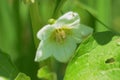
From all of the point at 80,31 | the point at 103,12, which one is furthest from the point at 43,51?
the point at 103,12

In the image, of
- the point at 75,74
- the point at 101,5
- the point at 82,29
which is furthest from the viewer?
the point at 101,5

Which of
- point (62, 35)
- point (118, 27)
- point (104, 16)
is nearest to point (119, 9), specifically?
point (118, 27)

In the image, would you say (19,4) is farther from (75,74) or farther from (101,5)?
(75,74)

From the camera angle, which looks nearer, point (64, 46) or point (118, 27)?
point (64, 46)

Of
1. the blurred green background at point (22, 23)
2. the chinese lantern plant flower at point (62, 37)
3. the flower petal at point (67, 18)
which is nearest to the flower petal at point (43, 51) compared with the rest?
the chinese lantern plant flower at point (62, 37)

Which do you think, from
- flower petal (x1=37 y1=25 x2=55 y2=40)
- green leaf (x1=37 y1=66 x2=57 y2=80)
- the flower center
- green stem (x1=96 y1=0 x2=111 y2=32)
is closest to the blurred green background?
green stem (x1=96 y1=0 x2=111 y2=32)

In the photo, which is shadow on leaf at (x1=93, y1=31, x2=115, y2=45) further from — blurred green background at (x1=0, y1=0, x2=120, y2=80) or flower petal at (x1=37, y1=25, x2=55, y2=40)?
blurred green background at (x1=0, y1=0, x2=120, y2=80)
